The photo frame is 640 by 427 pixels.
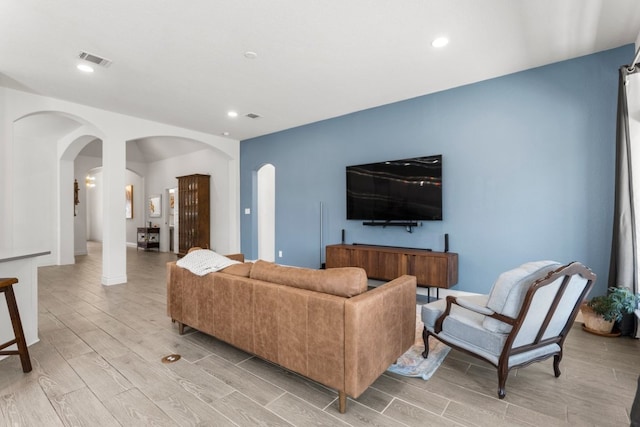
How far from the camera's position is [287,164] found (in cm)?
622

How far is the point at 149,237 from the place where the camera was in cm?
946

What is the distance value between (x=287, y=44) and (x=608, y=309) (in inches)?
156

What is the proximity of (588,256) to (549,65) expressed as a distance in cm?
220

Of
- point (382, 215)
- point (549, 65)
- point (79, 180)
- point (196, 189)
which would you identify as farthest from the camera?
point (79, 180)

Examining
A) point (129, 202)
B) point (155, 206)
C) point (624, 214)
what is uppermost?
point (129, 202)

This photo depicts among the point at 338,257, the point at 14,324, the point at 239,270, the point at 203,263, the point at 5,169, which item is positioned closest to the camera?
the point at 14,324

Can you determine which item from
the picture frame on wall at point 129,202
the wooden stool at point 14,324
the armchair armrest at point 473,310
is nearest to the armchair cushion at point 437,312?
the armchair armrest at point 473,310

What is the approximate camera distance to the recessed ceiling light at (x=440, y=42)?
2932 mm

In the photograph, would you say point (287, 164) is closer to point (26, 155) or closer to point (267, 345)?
point (267, 345)

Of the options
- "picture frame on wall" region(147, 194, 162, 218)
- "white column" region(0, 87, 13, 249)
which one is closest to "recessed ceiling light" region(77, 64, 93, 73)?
"white column" region(0, 87, 13, 249)

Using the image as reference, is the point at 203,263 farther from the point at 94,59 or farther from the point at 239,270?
the point at 94,59

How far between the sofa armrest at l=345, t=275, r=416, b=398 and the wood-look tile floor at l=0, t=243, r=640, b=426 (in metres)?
0.22

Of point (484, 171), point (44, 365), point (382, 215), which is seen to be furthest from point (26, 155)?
point (484, 171)

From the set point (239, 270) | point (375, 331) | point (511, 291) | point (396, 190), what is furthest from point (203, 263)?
point (396, 190)
